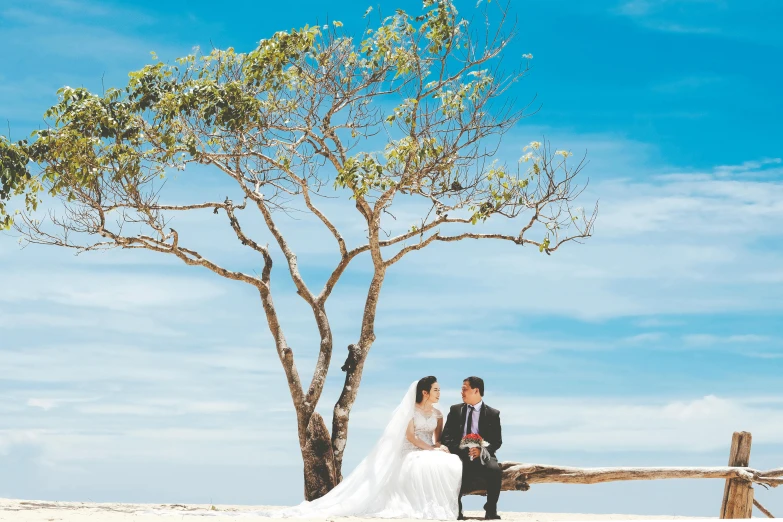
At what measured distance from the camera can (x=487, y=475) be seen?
11.2 meters

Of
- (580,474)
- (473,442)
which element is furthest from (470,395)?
(580,474)

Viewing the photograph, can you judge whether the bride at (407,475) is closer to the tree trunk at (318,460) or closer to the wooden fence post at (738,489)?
the tree trunk at (318,460)

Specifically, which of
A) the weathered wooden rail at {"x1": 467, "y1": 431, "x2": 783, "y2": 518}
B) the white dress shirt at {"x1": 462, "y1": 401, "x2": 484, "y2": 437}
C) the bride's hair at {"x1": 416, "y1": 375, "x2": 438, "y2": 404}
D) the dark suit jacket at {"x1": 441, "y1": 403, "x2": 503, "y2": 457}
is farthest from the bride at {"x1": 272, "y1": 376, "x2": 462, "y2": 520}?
the weathered wooden rail at {"x1": 467, "y1": 431, "x2": 783, "y2": 518}

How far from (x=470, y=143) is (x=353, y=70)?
2.47 metres

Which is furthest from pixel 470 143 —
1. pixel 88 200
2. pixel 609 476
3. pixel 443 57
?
pixel 88 200

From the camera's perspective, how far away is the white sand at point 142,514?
32.7 feet

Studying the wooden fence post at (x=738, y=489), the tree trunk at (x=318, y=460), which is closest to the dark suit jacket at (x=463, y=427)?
the tree trunk at (x=318, y=460)

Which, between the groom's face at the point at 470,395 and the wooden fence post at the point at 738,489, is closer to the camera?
the groom's face at the point at 470,395

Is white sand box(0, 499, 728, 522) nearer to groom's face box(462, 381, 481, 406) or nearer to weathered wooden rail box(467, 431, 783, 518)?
weathered wooden rail box(467, 431, 783, 518)

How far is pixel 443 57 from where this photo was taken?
14.3 meters

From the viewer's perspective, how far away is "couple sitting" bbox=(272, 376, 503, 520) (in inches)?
430

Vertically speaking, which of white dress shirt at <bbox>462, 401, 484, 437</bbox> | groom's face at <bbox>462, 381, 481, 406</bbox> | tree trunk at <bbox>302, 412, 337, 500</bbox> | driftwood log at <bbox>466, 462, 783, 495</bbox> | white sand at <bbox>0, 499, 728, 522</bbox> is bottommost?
white sand at <bbox>0, 499, 728, 522</bbox>

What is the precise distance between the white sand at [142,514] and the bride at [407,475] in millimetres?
585

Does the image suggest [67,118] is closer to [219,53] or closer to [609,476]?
[219,53]
